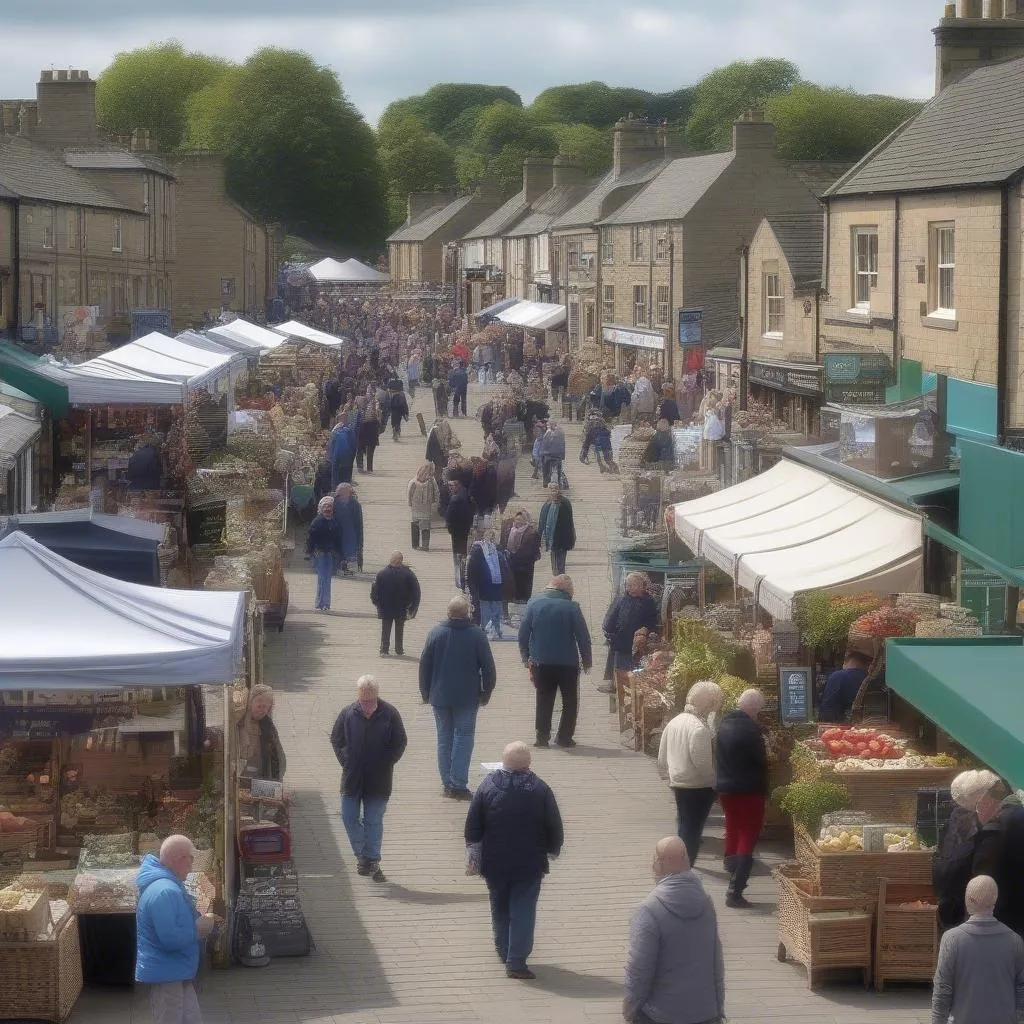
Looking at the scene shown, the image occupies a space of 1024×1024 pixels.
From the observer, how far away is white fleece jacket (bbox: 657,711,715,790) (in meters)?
11.2

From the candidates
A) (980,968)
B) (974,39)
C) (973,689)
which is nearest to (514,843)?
(973,689)

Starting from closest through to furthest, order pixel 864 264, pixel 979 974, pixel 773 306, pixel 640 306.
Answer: pixel 979 974
pixel 864 264
pixel 773 306
pixel 640 306

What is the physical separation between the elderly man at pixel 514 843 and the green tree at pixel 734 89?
10611 centimetres

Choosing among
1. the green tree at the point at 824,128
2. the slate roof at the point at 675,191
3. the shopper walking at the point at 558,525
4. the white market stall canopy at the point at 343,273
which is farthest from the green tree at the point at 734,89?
the shopper walking at the point at 558,525

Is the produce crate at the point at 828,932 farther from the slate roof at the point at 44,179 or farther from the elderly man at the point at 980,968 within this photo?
the slate roof at the point at 44,179

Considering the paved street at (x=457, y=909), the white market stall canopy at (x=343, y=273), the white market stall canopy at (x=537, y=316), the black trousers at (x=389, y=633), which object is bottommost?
the paved street at (x=457, y=909)

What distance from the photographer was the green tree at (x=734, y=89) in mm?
113250

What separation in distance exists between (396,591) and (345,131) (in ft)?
253

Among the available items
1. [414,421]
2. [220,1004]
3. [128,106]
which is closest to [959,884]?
[220,1004]

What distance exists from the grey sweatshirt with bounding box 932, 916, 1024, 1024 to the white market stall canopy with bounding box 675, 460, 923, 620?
20.0 ft

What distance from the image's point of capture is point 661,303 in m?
47.3

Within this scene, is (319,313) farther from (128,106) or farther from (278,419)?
(278,419)

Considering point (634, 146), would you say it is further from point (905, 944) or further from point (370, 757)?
point (905, 944)

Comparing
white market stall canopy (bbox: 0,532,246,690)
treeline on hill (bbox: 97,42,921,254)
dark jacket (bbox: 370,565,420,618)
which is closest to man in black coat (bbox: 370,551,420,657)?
dark jacket (bbox: 370,565,420,618)
